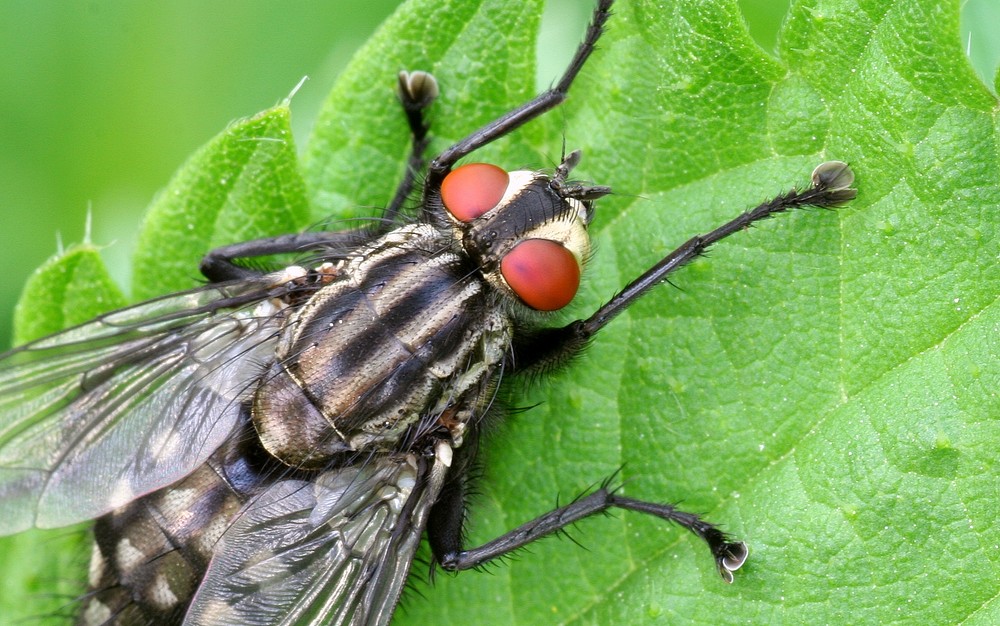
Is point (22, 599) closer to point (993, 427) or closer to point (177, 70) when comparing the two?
point (177, 70)

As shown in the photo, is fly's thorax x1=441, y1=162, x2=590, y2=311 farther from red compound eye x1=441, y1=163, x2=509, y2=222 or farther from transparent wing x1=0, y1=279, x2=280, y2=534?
transparent wing x1=0, y1=279, x2=280, y2=534

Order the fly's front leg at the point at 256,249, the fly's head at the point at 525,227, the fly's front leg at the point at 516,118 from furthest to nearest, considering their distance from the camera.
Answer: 1. the fly's front leg at the point at 256,249
2. the fly's front leg at the point at 516,118
3. the fly's head at the point at 525,227

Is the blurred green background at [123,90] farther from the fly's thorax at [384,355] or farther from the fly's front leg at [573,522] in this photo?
the fly's front leg at [573,522]

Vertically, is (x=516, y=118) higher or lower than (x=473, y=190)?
higher

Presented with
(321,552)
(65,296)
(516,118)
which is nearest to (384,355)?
(321,552)

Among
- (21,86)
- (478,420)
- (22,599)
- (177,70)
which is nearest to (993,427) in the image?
(478,420)

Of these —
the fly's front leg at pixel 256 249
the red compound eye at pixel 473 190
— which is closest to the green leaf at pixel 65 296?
the fly's front leg at pixel 256 249

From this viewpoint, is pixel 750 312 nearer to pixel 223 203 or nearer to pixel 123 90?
pixel 223 203
